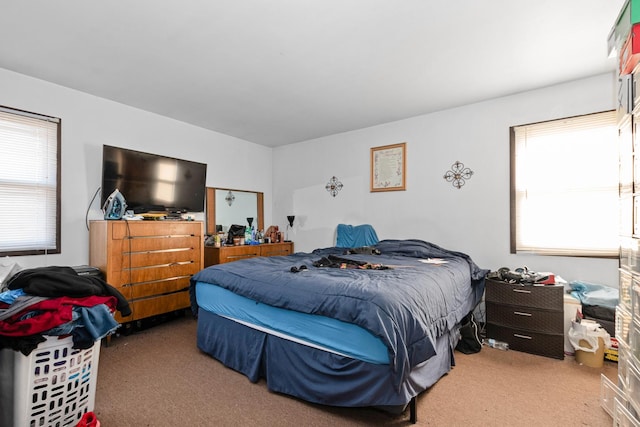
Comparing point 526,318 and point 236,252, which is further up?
point 236,252

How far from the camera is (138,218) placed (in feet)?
10.9

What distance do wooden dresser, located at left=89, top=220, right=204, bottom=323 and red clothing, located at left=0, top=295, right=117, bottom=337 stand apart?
4.79ft

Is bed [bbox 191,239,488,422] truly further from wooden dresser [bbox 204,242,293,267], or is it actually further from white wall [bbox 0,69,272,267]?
white wall [bbox 0,69,272,267]

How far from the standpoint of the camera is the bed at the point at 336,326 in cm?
163

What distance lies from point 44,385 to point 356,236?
3.31 metres

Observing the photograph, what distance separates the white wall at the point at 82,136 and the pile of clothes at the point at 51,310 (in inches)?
64.8

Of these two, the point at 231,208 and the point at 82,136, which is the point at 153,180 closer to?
the point at 82,136

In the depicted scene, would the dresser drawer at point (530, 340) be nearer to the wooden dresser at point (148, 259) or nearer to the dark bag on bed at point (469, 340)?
the dark bag on bed at point (469, 340)

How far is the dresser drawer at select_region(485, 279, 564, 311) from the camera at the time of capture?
2605mm

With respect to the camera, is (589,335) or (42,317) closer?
(42,317)

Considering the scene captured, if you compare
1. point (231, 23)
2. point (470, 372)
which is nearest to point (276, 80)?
point (231, 23)

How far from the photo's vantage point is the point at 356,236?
4.21 m

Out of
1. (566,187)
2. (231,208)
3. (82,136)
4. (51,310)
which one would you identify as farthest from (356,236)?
(82,136)

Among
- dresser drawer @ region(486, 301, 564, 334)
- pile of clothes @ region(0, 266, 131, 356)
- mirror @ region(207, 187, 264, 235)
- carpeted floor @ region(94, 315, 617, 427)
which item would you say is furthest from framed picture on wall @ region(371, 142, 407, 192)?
pile of clothes @ region(0, 266, 131, 356)
